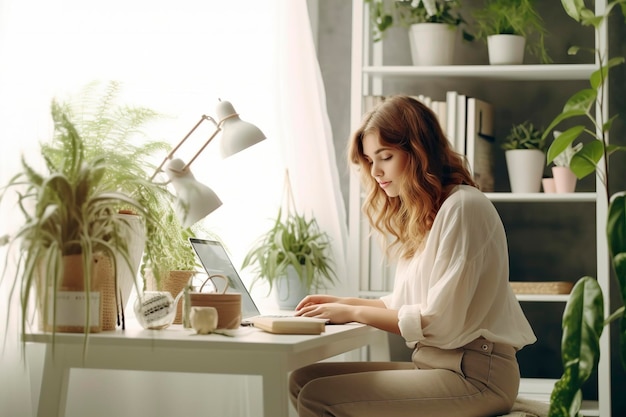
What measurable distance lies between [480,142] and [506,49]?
330 millimetres

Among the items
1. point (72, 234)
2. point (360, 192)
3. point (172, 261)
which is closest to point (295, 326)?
point (72, 234)

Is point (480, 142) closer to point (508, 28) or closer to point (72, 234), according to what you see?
point (508, 28)

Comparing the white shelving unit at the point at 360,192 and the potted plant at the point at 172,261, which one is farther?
the white shelving unit at the point at 360,192

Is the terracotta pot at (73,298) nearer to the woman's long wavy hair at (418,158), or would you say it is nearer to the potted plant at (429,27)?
Answer: the woman's long wavy hair at (418,158)

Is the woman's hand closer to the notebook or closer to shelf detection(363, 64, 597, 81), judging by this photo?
the notebook

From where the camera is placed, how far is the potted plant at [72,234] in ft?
5.50

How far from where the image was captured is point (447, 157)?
7.80 feet

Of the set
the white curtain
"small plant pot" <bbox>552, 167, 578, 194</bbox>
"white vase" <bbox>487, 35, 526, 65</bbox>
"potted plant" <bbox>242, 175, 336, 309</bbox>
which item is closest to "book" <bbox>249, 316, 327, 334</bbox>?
the white curtain

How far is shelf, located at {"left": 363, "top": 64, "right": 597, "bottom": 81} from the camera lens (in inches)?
116

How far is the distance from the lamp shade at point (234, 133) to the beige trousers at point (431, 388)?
60 cm

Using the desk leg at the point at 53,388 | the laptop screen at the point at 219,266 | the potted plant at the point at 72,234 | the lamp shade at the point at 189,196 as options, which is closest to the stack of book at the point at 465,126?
the laptop screen at the point at 219,266

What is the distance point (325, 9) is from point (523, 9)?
82 centimetres

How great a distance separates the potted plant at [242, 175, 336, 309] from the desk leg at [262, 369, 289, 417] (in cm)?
122

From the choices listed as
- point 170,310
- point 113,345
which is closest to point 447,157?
point 170,310
